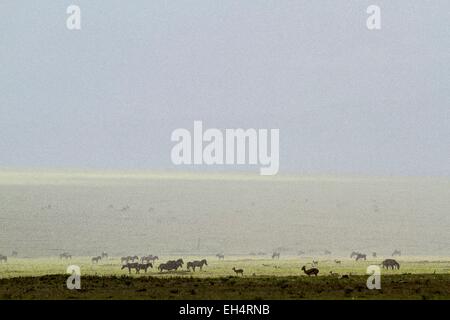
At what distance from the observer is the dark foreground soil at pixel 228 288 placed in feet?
113

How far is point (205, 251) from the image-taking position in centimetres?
11956

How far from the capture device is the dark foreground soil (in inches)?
1351

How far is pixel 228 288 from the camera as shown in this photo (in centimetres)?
3728

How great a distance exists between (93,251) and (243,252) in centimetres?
2112

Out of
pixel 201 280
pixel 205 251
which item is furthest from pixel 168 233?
pixel 201 280
